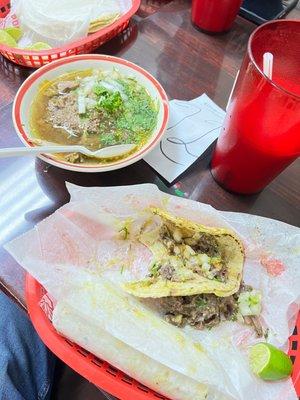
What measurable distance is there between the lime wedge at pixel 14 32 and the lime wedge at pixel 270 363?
1203 mm

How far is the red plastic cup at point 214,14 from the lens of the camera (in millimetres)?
1382

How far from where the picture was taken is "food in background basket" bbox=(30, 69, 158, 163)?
108cm

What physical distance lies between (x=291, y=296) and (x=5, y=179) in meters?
0.77

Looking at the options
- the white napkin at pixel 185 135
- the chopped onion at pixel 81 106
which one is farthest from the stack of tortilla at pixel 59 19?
the white napkin at pixel 185 135

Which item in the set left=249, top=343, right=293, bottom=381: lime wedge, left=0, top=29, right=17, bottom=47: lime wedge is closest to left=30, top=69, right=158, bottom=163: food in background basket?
left=0, top=29, right=17, bottom=47: lime wedge

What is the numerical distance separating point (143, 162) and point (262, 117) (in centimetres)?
37

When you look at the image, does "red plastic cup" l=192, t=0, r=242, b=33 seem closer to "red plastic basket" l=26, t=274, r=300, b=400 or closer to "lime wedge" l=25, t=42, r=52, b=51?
"lime wedge" l=25, t=42, r=52, b=51

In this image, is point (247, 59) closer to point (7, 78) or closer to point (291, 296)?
point (291, 296)

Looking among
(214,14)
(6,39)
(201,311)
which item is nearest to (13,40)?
(6,39)

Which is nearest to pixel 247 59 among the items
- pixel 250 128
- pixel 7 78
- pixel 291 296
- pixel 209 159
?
pixel 250 128

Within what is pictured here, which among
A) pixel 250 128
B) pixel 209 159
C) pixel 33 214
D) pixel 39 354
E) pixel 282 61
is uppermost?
pixel 282 61

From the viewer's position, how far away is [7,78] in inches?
48.9

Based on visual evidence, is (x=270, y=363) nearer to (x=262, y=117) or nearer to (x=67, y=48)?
(x=262, y=117)

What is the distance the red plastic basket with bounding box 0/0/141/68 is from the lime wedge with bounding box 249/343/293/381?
1.04m
